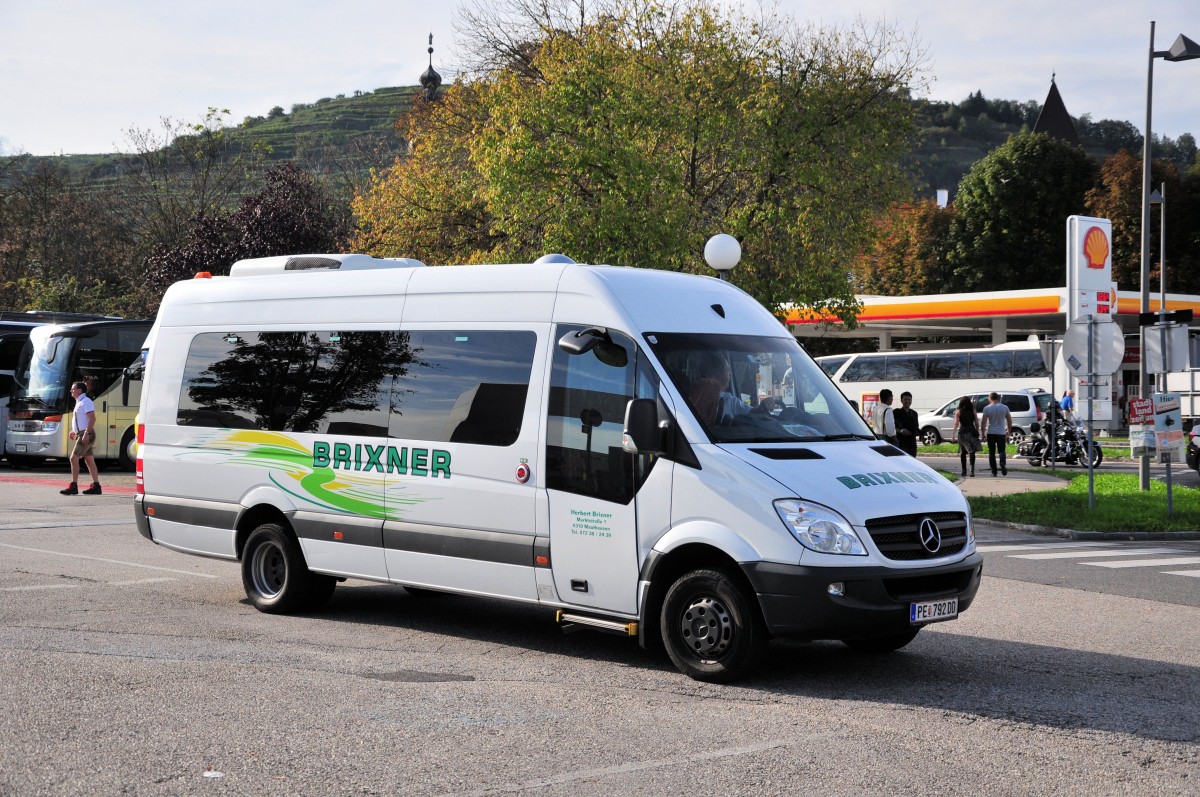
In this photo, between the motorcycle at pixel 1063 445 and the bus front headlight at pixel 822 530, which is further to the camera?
the motorcycle at pixel 1063 445

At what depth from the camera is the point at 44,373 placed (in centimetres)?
2891

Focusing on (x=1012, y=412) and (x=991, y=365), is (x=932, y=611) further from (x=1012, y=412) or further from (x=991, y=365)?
(x=991, y=365)

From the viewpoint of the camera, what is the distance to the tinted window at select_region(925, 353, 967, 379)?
164 ft

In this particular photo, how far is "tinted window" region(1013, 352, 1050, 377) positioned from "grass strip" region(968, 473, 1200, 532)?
25.1 meters

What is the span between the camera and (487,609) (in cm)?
1042

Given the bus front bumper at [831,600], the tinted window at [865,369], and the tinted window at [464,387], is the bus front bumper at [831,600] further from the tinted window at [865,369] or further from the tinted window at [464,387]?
the tinted window at [865,369]

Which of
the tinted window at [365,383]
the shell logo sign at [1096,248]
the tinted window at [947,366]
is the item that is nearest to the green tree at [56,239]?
the tinted window at [947,366]

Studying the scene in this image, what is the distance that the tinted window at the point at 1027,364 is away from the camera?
47.8m

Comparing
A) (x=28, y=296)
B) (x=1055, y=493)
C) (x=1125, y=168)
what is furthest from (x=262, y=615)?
(x=1125, y=168)

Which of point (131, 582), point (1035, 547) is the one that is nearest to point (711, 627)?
point (131, 582)

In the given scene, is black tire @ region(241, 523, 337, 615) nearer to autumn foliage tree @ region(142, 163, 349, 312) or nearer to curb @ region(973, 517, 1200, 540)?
curb @ region(973, 517, 1200, 540)

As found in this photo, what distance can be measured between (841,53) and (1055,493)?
1297cm

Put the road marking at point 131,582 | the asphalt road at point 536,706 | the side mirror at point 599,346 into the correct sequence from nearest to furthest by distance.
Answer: the asphalt road at point 536,706
the side mirror at point 599,346
the road marking at point 131,582

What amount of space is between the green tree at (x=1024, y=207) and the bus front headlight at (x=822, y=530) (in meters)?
65.8
